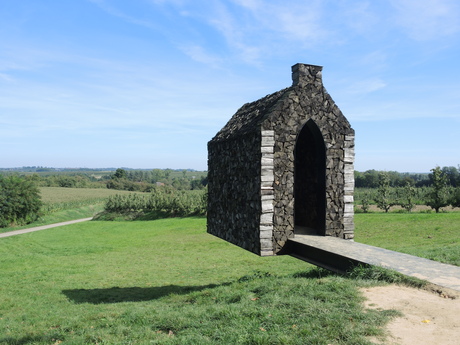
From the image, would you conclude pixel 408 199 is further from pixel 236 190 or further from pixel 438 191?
pixel 236 190

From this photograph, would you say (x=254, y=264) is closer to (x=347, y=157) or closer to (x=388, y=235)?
(x=347, y=157)

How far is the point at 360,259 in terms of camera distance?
9.12 m

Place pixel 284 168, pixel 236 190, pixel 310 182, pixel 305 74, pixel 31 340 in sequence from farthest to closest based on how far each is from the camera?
pixel 310 182 → pixel 236 190 → pixel 305 74 → pixel 284 168 → pixel 31 340

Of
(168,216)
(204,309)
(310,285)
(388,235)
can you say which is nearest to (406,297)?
(310,285)

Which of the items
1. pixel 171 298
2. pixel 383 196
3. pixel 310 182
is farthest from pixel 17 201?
pixel 383 196

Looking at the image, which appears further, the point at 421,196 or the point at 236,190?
the point at 421,196

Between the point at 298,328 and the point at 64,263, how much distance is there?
64.3 ft

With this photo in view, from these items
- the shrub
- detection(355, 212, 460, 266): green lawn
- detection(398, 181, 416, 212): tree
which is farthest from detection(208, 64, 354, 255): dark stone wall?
detection(398, 181, 416, 212): tree

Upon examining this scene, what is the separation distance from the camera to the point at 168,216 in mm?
50781

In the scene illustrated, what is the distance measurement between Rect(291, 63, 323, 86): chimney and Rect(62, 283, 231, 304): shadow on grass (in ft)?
27.2

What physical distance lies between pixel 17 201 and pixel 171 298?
39.6m

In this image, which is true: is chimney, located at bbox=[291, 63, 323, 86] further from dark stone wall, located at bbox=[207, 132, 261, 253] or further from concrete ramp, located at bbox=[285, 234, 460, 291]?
concrete ramp, located at bbox=[285, 234, 460, 291]

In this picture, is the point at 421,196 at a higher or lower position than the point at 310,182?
lower

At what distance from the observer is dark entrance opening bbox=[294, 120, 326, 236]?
38.3 ft
